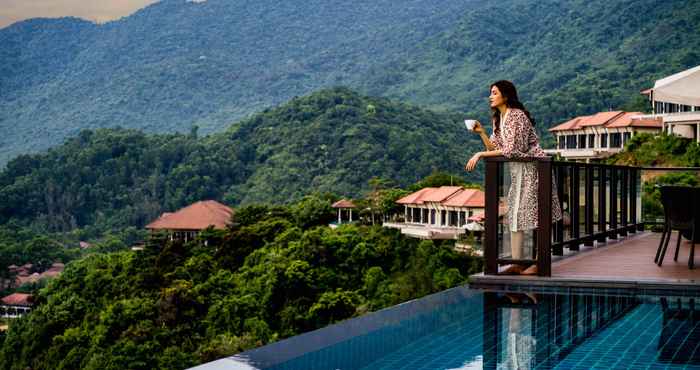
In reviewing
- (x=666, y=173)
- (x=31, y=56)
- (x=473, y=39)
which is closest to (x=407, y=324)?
(x=666, y=173)

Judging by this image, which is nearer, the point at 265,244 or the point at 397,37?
the point at 265,244

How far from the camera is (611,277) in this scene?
16.8 ft

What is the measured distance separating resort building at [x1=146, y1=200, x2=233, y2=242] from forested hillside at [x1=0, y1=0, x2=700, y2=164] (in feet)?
70.6

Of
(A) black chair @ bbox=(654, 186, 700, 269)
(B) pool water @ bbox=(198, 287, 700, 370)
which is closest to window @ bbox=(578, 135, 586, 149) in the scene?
(A) black chair @ bbox=(654, 186, 700, 269)

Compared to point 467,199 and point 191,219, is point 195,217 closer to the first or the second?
point 191,219

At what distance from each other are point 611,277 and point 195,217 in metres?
58.9

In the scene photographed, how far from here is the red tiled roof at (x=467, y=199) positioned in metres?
41.0

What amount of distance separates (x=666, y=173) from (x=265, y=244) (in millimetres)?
22066

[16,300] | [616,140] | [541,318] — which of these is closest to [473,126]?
[541,318]

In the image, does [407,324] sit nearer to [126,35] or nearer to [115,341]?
[115,341]

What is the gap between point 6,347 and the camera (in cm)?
4097

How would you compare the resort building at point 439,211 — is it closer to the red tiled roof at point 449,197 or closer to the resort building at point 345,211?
the red tiled roof at point 449,197

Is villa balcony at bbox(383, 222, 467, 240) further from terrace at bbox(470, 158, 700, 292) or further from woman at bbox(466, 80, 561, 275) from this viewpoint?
woman at bbox(466, 80, 561, 275)

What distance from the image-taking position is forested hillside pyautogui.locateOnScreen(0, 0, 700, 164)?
7200cm
